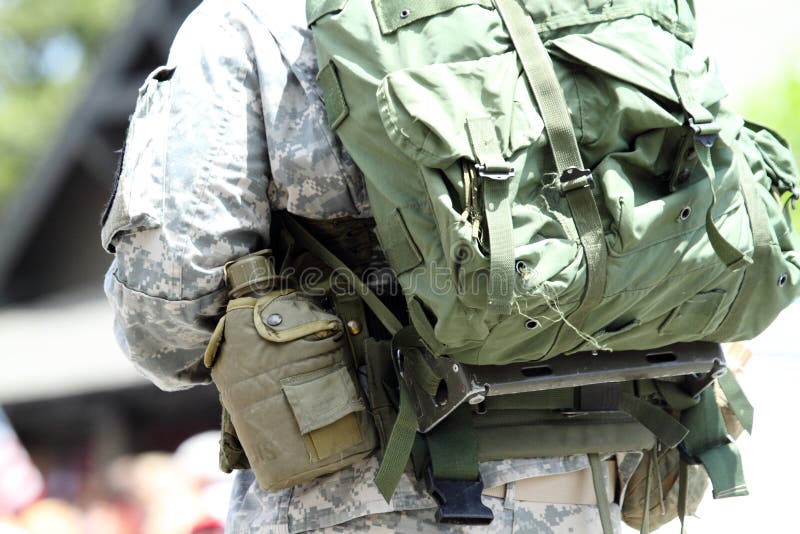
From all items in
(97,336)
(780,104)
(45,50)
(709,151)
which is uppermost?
(709,151)

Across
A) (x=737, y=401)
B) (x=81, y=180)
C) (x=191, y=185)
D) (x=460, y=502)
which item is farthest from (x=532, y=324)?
(x=81, y=180)

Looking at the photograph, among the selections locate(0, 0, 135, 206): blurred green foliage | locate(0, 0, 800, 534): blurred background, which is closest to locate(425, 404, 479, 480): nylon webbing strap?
locate(0, 0, 800, 534): blurred background

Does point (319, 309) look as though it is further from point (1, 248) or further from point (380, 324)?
point (1, 248)

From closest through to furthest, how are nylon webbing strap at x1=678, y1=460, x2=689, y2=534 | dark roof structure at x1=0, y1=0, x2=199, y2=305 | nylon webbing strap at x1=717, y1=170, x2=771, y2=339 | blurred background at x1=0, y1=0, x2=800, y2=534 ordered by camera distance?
nylon webbing strap at x1=717, y1=170, x2=771, y2=339 → nylon webbing strap at x1=678, y1=460, x2=689, y2=534 → blurred background at x1=0, y1=0, x2=800, y2=534 → dark roof structure at x1=0, y1=0, x2=199, y2=305

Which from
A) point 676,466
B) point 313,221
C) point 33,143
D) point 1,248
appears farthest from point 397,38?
point 33,143

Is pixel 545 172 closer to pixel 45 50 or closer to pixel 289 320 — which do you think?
pixel 289 320

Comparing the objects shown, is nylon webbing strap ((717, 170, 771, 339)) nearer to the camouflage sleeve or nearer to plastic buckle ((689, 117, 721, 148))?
plastic buckle ((689, 117, 721, 148))

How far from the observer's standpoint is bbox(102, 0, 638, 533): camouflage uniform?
1.92 metres

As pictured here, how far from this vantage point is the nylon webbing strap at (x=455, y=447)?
196cm

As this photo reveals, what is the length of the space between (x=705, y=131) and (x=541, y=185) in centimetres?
30

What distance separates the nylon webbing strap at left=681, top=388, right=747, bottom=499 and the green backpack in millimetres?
315

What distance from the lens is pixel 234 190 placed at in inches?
75.9

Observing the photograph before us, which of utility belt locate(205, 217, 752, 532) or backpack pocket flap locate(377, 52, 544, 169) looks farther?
utility belt locate(205, 217, 752, 532)

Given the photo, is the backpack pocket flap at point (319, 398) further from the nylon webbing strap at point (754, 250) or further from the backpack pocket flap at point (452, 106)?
the nylon webbing strap at point (754, 250)
